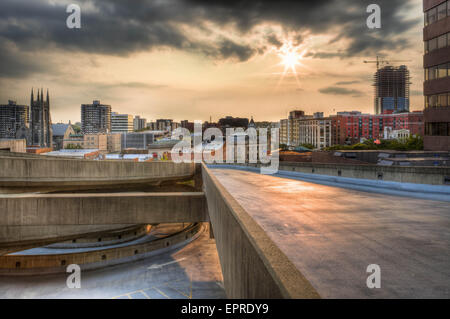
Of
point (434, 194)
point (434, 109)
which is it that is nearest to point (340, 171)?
point (434, 194)

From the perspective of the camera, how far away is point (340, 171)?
16500 millimetres

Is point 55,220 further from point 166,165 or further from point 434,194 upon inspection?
point 434,194

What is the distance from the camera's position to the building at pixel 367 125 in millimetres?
136250

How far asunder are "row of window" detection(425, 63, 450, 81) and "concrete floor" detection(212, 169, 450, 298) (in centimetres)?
2685

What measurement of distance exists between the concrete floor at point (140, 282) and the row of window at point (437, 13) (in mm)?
32123

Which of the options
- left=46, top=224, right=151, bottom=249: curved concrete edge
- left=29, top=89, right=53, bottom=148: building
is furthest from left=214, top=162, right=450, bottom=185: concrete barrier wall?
left=29, top=89, right=53, bottom=148: building

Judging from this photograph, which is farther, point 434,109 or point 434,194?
point 434,109

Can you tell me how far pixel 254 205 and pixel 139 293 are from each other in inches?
476

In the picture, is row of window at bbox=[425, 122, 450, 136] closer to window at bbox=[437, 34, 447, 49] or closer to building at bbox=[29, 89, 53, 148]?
window at bbox=[437, 34, 447, 49]

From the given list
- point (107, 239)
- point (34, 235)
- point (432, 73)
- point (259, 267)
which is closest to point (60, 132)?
point (107, 239)

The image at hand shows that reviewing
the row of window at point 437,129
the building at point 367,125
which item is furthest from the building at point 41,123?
the row of window at point 437,129

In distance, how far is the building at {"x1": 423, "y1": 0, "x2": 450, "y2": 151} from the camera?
2978 cm

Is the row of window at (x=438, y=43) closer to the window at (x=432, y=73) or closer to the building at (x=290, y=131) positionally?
the window at (x=432, y=73)

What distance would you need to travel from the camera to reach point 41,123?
516 feet
